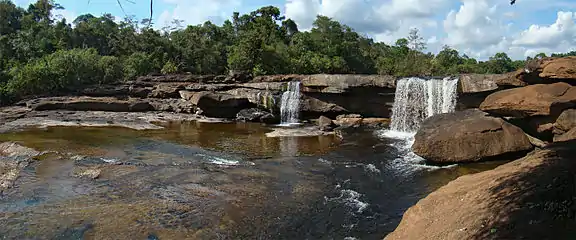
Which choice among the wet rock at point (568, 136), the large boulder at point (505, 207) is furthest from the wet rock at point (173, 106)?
the large boulder at point (505, 207)

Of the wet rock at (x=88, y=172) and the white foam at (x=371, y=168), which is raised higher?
the wet rock at (x=88, y=172)

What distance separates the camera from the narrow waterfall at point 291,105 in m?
28.5

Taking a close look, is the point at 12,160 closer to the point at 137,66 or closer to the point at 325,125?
the point at 325,125

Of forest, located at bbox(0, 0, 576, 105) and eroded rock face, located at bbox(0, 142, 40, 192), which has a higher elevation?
forest, located at bbox(0, 0, 576, 105)

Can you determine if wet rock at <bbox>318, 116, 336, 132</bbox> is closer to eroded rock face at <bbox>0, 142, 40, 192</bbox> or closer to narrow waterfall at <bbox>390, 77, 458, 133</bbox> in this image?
narrow waterfall at <bbox>390, 77, 458, 133</bbox>

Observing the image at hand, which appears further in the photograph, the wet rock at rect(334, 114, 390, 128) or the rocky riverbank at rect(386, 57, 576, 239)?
the wet rock at rect(334, 114, 390, 128)

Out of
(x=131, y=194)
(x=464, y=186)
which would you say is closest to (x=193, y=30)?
(x=131, y=194)

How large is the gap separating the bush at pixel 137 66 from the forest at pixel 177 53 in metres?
0.06

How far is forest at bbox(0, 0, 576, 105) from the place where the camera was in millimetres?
35250

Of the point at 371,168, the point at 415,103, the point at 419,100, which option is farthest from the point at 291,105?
the point at 371,168

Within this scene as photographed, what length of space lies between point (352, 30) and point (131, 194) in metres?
47.2

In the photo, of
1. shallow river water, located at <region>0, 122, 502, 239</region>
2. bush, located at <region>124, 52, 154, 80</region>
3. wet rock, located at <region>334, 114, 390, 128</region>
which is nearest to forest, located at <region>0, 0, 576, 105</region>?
bush, located at <region>124, 52, 154, 80</region>

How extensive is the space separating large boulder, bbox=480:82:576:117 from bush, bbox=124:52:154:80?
3231cm

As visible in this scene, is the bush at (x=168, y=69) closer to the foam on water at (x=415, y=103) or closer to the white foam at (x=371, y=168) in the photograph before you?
the foam on water at (x=415, y=103)
